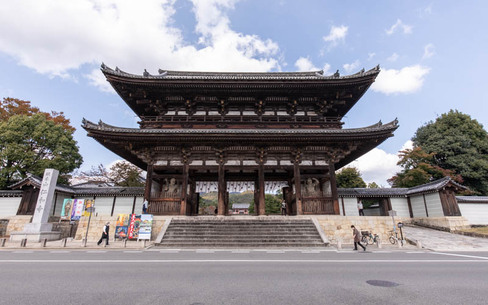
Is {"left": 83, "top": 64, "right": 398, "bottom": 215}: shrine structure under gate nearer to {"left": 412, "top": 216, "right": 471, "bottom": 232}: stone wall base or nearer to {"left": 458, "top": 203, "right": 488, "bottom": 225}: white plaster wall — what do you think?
{"left": 412, "top": 216, "right": 471, "bottom": 232}: stone wall base

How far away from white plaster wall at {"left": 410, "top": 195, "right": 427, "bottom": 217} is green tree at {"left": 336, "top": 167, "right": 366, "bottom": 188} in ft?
41.6

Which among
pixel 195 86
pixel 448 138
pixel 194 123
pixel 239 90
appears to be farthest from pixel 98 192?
pixel 448 138

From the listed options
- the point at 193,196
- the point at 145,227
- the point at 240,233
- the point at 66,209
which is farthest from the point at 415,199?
the point at 66,209

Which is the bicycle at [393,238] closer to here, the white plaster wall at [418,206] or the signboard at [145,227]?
the white plaster wall at [418,206]

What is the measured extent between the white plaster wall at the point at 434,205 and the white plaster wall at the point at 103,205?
29.2 m

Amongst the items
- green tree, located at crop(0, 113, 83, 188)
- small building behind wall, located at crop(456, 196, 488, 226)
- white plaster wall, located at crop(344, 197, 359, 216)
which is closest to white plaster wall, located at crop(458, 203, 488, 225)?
small building behind wall, located at crop(456, 196, 488, 226)

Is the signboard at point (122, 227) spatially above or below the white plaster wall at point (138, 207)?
below

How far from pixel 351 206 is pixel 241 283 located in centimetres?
1894

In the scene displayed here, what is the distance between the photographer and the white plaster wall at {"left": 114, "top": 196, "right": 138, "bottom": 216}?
786 inches

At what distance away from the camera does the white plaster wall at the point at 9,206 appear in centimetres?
1919

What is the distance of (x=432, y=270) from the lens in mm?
6508

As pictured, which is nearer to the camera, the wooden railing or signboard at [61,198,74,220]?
the wooden railing

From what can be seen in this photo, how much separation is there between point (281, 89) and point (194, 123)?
7.55 meters

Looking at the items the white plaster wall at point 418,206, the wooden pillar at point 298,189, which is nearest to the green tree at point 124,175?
the wooden pillar at point 298,189
